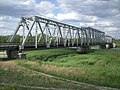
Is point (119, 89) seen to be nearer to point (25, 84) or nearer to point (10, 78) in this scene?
point (25, 84)

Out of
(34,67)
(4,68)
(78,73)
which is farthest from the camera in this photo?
(34,67)

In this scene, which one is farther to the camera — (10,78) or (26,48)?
(26,48)

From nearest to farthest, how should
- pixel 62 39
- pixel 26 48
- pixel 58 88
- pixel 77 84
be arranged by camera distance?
pixel 58 88, pixel 77 84, pixel 26 48, pixel 62 39

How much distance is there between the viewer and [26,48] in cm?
7212

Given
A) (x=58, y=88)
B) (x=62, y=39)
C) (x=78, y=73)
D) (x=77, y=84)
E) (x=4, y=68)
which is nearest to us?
(x=58, y=88)

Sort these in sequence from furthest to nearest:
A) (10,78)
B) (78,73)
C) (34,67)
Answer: (34,67), (78,73), (10,78)

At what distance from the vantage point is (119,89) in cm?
3431

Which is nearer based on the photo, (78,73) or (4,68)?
(78,73)

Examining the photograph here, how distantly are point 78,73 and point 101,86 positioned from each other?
28.7 ft

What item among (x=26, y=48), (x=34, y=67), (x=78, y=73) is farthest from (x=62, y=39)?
(x=78, y=73)

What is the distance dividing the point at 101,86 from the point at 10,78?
11648 mm

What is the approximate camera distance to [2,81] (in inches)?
1452

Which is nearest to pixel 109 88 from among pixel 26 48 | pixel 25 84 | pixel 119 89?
pixel 119 89

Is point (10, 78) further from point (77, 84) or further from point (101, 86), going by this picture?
point (101, 86)
